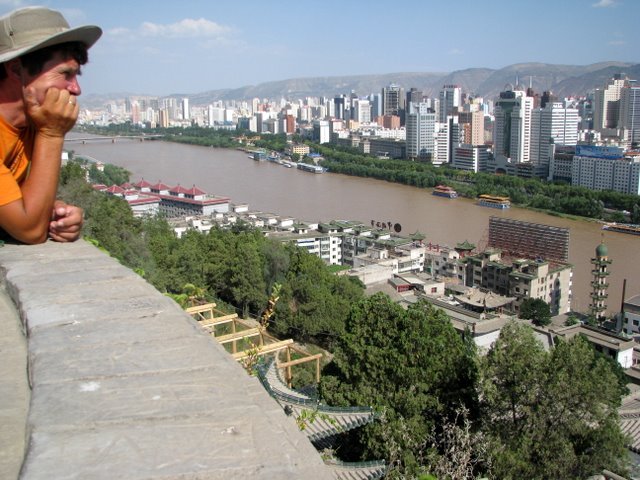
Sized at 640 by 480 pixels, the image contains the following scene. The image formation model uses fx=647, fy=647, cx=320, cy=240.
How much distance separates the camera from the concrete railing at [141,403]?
0.27 meters

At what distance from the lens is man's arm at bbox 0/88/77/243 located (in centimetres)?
58

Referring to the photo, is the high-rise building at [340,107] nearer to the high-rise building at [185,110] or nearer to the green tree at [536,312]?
the high-rise building at [185,110]

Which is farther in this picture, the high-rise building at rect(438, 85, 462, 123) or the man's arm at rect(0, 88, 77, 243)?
the high-rise building at rect(438, 85, 462, 123)

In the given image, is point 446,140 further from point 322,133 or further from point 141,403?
point 141,403

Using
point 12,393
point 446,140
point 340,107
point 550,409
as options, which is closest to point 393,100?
point 340,107

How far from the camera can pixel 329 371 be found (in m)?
2.91

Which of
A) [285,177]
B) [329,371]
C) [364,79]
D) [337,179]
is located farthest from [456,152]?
[364,79]

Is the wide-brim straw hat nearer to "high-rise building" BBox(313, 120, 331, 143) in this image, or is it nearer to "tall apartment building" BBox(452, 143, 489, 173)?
"tall apartment building" BBox(452, 143, 489, 173)

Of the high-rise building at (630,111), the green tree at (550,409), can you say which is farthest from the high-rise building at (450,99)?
the green tree at (550,409)

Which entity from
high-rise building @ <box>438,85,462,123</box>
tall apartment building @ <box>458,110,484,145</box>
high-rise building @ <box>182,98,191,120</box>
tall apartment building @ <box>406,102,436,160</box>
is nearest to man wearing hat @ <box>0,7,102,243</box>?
tall apartment building @ <box>406,102,436,160</box>

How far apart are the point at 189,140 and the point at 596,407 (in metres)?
21.1

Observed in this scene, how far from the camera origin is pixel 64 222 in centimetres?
69

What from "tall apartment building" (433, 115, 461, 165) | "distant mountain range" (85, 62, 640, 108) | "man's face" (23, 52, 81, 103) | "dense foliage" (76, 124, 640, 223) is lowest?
"dense foliage" (76, 124, 640, 223)

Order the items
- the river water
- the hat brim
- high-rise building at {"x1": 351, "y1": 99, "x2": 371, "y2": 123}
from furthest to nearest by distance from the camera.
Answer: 1. high-rise building at {"x1": 351, "y1": 99, "x2": 371, "y2": 123}
2. the river water
3. the hat brim
